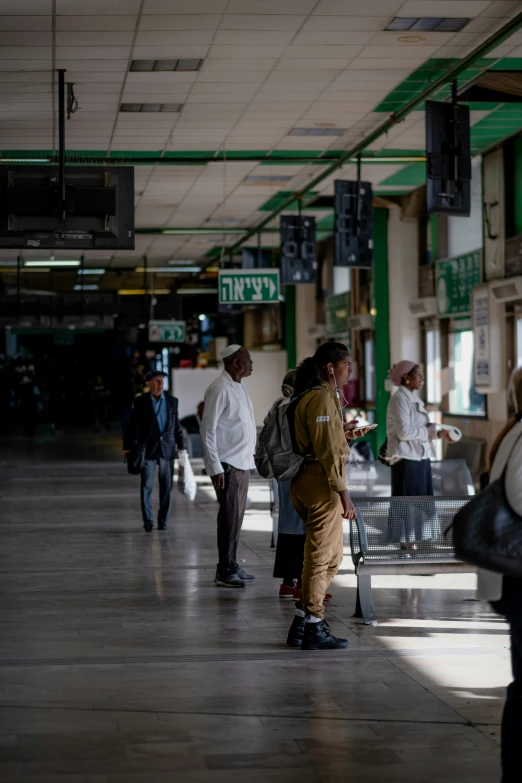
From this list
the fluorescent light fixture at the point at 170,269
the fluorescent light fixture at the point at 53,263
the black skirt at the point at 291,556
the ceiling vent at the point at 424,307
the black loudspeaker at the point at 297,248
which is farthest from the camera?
the fluorescent light fixture at the point at 170,269

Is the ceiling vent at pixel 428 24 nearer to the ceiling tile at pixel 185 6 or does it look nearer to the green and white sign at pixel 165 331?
the ceiling tile at pixel 185 6

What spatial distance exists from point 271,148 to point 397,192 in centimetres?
516

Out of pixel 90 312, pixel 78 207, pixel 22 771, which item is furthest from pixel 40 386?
pixel 22 771

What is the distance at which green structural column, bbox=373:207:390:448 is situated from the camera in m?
21.2

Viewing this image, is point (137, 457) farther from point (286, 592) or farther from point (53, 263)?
point (53, 263)

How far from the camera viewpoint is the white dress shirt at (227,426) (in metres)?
8.60

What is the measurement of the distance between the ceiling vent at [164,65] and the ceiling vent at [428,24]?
194 centimetres

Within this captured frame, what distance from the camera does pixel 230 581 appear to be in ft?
28.3

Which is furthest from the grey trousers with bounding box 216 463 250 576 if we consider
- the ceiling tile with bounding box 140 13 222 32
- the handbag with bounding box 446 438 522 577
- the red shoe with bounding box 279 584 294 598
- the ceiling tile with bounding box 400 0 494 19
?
the handbag with bounding box 446 438 522 577

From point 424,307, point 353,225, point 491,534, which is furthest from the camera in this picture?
point 424,307

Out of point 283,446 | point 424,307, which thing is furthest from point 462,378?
point 283,446

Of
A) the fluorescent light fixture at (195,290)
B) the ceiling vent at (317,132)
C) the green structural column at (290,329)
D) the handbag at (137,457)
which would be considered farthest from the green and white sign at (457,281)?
the fluorescent light fixture at (195,290)

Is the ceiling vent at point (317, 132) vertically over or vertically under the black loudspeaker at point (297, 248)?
over

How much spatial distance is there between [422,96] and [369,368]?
12.3m
